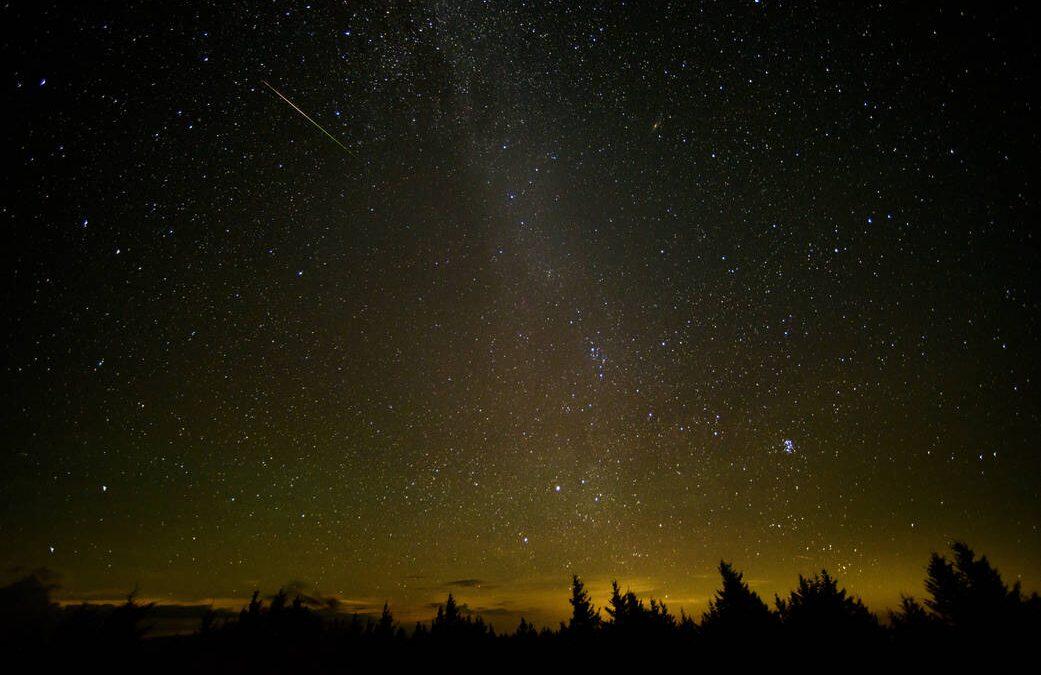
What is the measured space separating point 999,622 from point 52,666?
55.0 metres

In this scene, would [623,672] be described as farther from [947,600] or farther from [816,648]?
[947,600]

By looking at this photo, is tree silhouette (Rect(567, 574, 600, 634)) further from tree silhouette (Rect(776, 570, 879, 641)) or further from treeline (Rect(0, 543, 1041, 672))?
tree silhouette (Rect(776, 570, 879, 641))

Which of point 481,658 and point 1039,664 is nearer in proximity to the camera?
point 1039,664

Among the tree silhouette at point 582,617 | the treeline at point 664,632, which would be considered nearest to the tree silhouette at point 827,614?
the treeline at point 664,632

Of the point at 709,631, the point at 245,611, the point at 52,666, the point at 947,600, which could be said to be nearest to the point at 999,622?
the point at 947,600

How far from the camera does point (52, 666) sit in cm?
2975

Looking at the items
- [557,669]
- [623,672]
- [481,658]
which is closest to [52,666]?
[481,658]

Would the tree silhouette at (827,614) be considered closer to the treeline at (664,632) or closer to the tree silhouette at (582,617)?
the treeline at (664,632)

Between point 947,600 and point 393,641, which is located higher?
point 947,600

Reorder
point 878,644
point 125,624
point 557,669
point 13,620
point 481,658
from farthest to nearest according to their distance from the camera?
point 13,620 → point 481,658 → point 125,624 → point 557,669 → point 878,644

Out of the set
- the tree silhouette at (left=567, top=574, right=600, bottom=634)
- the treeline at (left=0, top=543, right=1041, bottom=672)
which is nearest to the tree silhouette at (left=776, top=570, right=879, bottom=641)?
the treeline at (left=0, top=543, right=1041, bottom=672)

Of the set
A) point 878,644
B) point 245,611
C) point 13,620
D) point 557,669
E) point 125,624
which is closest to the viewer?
point 878,644

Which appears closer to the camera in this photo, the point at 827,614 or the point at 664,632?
the point at 827,614

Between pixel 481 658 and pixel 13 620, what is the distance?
223 meters
